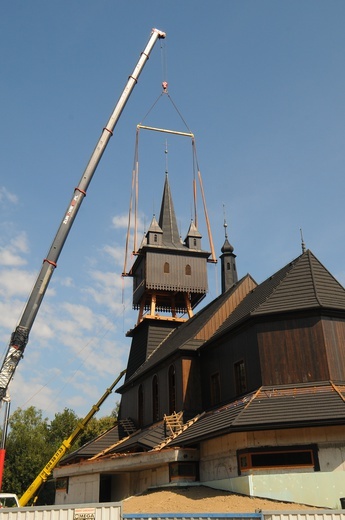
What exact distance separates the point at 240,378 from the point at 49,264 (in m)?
11.3

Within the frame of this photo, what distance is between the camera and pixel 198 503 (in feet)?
68.9

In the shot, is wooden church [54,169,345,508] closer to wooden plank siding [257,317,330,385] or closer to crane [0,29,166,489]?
wooden plank siding [257,317,330,385]

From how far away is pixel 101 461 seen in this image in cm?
3133

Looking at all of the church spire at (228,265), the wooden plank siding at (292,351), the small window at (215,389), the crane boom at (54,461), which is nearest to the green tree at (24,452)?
the crane boom at (54,461)

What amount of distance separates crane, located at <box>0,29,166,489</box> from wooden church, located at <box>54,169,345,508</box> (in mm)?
8554

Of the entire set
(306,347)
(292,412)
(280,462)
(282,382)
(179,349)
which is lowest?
(280,462)

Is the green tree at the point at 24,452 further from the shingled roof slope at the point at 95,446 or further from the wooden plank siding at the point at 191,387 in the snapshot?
the wooden plank siding at the point at 191,387

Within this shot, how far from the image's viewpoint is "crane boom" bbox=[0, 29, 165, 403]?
22.2 meters

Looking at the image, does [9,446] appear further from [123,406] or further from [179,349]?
[179,349]

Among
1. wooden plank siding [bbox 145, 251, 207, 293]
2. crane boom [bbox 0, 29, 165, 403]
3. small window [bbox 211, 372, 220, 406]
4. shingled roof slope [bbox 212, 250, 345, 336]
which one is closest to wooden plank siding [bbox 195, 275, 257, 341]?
shingled roof slope [bbox 212, 250, 345, 336]

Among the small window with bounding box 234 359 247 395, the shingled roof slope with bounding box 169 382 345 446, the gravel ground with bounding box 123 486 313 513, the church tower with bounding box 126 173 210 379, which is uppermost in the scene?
the church tower with bounding box 126 173 210 379

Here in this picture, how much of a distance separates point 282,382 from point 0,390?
12.6m

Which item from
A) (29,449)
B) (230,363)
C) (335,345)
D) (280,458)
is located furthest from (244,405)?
(29,449)

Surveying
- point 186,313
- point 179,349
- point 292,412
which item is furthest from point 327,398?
point 186,313
